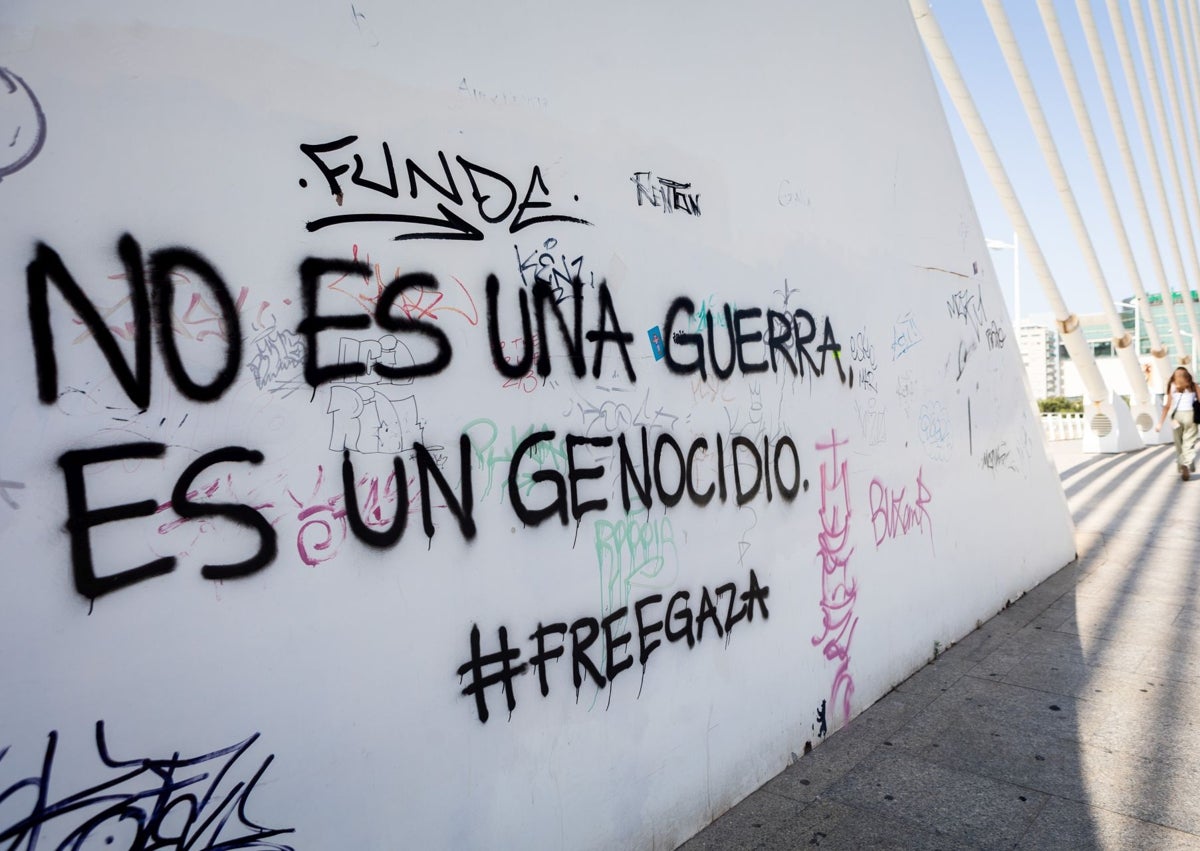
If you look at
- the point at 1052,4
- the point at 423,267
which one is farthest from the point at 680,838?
the point at 1052,4

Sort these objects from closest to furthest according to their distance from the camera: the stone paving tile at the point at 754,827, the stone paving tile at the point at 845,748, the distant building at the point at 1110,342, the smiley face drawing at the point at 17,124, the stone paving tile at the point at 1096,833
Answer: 1. the smiley face drawing at the point at 17,124
2. the stone paving tile at the point at 1096,833
3. the stone paving tile at the point at 754,827
4. the stone paving tile at the point at 845,748
5. the distant building at the point at 1110,342

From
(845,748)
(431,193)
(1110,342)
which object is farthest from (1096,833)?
(1110,342)

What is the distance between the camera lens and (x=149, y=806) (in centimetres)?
166

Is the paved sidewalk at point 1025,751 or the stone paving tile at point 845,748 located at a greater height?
the stone paving tile at point 845,748

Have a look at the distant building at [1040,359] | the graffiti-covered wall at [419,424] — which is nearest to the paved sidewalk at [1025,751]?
the graffiti-covered wall at [419,424]

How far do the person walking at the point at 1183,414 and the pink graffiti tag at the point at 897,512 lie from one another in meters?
8.77

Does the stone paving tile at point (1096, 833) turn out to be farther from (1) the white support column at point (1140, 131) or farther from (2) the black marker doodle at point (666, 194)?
(1) the white support column at point (1140, 131)

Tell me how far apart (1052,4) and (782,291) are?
9.19m

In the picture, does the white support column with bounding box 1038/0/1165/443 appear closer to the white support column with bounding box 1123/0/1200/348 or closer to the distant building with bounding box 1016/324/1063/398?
the white support column with bounding box 1123/0/1200/348

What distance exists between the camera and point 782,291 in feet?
11.4

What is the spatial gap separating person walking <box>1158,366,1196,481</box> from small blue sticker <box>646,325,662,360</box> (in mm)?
11064

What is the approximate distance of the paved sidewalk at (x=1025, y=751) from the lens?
282 centimetres

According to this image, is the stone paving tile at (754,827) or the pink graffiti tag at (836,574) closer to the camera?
the stone paving tile at (754,827)

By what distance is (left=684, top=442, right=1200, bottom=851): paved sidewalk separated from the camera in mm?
2822
